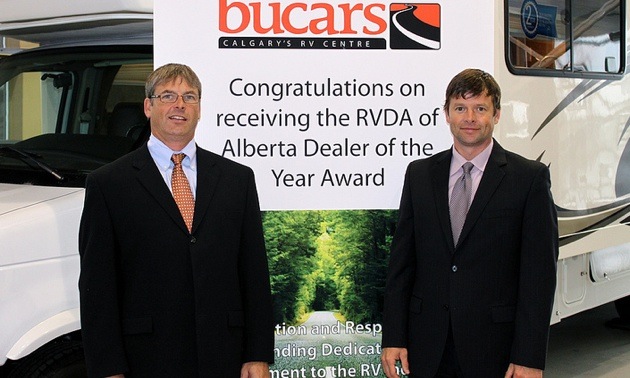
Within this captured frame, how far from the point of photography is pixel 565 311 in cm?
597

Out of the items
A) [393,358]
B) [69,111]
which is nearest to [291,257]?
[393,358]

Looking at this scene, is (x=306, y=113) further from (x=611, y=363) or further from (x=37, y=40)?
(x=611, y=363)

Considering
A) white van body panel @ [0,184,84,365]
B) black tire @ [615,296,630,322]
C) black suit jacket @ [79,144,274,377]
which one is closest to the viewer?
black suit jacket @ [79,144,274,377]

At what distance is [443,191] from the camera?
3568 mm

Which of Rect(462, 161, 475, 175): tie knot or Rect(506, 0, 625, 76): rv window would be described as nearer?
Rect(462, 161, 475, 175): tie knot

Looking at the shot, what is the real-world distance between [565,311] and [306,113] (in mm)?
2676

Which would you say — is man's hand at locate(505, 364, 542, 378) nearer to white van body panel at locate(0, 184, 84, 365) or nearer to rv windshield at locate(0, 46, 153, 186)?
white van body panel at locate(0, 184, 84, 365)

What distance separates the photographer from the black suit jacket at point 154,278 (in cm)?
322

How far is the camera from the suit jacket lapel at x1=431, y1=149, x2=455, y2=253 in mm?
3494

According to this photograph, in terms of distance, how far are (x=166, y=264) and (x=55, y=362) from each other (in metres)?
1.16

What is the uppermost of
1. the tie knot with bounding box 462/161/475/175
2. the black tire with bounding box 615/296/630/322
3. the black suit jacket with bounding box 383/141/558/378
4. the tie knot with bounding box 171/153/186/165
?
the tie knot with bounding box 171/153/186/165

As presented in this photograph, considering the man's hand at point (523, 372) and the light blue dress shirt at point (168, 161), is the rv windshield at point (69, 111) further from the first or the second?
the man's hand at point (523, 372)

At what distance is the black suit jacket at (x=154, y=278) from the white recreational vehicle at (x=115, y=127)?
0.78m

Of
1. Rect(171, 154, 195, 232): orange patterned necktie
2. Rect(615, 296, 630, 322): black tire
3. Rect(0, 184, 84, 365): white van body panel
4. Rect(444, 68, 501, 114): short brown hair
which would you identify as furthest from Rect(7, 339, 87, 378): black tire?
Rect(615, 296, 630, 322): black tire
